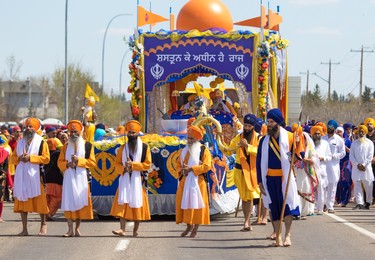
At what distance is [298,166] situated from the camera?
20.2m

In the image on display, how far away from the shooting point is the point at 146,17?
26828mm

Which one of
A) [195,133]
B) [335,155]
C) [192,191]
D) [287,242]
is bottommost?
[287,242]

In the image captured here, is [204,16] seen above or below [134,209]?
above

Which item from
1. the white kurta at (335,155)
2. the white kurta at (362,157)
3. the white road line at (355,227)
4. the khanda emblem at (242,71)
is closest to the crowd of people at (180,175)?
the white road line at (355,227)

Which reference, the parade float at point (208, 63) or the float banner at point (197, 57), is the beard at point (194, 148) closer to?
the parade float at point (208, 63)

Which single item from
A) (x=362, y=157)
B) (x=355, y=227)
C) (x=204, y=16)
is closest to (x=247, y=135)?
(x=355, y=227)

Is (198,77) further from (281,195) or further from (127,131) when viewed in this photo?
(281,195)

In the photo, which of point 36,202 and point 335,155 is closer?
point 36,202

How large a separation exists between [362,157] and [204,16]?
18.0ft

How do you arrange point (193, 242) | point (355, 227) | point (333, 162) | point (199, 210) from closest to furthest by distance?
point (193, 242) < point (199, 210) < point (355, 227) < point (333, 162)

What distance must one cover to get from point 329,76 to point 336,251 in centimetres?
7817

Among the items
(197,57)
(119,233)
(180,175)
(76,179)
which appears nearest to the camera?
(119,233)

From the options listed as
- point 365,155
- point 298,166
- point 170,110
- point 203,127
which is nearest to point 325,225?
point 298,166

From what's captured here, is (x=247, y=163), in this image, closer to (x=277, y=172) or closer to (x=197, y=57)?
(x=277, y=172)
